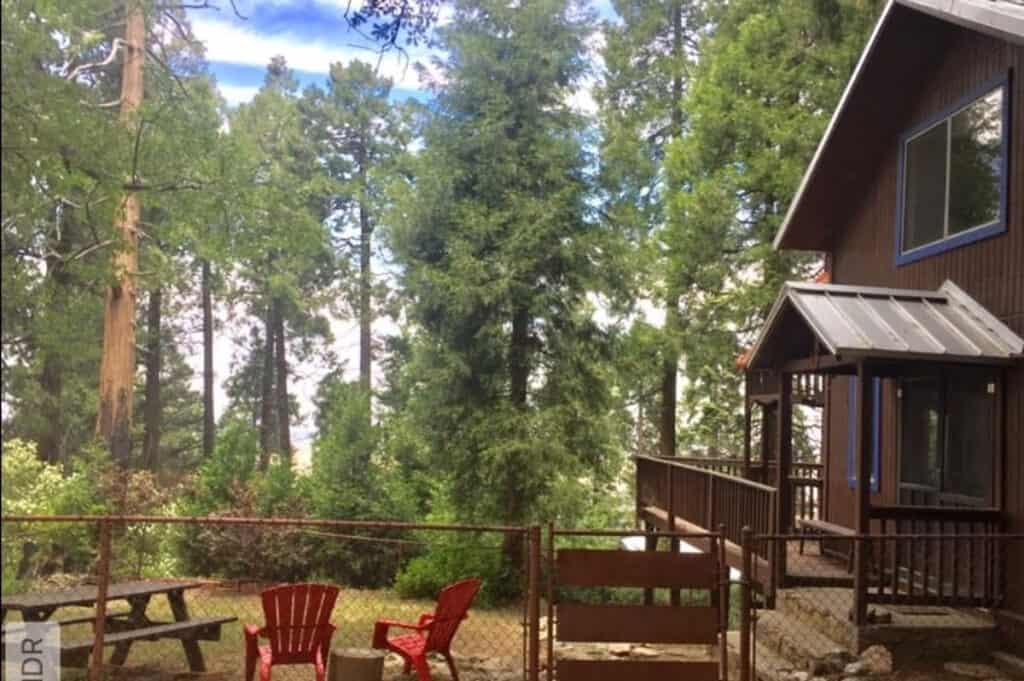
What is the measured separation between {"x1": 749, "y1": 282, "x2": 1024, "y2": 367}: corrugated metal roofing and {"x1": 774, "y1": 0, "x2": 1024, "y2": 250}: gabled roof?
2349 mm

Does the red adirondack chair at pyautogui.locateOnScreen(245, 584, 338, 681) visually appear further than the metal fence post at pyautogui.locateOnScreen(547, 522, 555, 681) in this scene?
Yes

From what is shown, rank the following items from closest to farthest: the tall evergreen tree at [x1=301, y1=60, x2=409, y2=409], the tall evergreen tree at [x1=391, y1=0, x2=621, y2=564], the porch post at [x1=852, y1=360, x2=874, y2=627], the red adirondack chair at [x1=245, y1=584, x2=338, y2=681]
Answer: the red adirondack chair at [x1=245, y1=584, x2=338, y2=681], the porch post at [x1=852, y1=360, x2=874, y2=627], the tall evergreen tree at [x1=391, y1=0, x2=621, y2=564], the tall evergreen tree at [x1=301, y1=60, x2=409, y2=409]

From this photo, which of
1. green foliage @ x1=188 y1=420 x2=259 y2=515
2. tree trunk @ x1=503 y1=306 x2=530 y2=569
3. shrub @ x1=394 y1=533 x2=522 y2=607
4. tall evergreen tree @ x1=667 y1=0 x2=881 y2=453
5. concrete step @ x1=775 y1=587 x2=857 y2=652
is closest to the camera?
concrete step @ x1=775 y1=587 x2=857 y2=652

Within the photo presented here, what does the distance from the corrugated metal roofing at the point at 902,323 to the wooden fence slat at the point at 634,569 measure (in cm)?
233

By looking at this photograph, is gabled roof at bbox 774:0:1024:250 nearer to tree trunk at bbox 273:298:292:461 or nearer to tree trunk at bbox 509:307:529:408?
tree trunk at bbox 509:307:529:408

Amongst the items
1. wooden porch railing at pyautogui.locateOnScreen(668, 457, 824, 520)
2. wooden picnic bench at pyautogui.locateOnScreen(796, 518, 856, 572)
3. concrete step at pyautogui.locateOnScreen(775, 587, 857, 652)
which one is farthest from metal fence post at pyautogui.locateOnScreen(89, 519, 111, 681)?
wooden porch railing at pyautogui.locateOnScreen(668, 457, 824, 520)

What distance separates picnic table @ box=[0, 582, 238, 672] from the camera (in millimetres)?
6039

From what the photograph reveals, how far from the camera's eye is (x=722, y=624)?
19.2 ft

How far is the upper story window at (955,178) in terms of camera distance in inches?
318

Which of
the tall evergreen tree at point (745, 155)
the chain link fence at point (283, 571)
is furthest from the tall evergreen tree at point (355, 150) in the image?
the chain link fence at point (283, 571)

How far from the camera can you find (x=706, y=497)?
33.3ft

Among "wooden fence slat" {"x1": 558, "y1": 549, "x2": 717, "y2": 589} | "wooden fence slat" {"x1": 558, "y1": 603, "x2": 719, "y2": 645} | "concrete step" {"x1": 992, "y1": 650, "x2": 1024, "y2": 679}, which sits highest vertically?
"wooden fence slat" {"x1": 558, "y1": 549, "x2": 717, "y2": 589}

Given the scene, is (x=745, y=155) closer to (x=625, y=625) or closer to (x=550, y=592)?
(x=625, y=625)

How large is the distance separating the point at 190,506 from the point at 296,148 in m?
12.1
